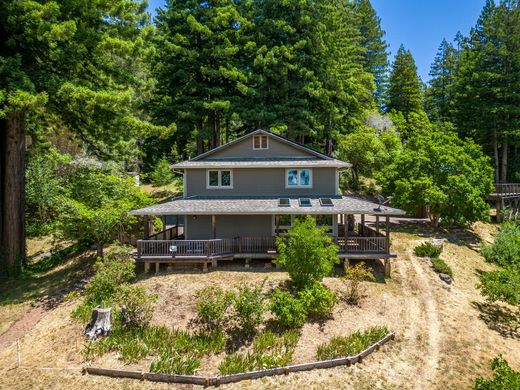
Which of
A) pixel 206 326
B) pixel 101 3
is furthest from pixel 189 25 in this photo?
pixel 206 326

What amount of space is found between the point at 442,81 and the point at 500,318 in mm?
46092

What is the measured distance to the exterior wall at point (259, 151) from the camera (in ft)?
66.2

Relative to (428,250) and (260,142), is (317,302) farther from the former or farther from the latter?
(260,142)

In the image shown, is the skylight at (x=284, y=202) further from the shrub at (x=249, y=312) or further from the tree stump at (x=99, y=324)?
the tree stump at (x=99, y=324)

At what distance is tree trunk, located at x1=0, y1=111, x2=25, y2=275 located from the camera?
17375 millimetres

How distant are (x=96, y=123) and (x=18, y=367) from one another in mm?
12604

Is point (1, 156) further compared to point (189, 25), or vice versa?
point (189, 25)

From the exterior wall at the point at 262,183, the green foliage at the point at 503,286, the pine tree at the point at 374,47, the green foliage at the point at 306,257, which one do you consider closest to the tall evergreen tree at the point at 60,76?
the exterior wall at the point at 262,183

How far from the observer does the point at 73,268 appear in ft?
60.4

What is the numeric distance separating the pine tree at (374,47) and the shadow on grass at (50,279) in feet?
158

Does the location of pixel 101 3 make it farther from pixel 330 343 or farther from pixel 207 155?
pixel 330 343

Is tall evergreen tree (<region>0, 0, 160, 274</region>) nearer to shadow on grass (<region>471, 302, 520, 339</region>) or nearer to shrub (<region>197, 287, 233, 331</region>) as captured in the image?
shrub (<region>197, 287, 233, 331</region>)

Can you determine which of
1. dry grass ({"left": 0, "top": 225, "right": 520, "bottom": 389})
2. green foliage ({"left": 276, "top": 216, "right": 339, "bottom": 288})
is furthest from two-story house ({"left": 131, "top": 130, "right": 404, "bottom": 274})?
green foliage ({"left": 276, "top": 216, "right": 339, "bottom": 288})

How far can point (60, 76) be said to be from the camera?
1752 cm
